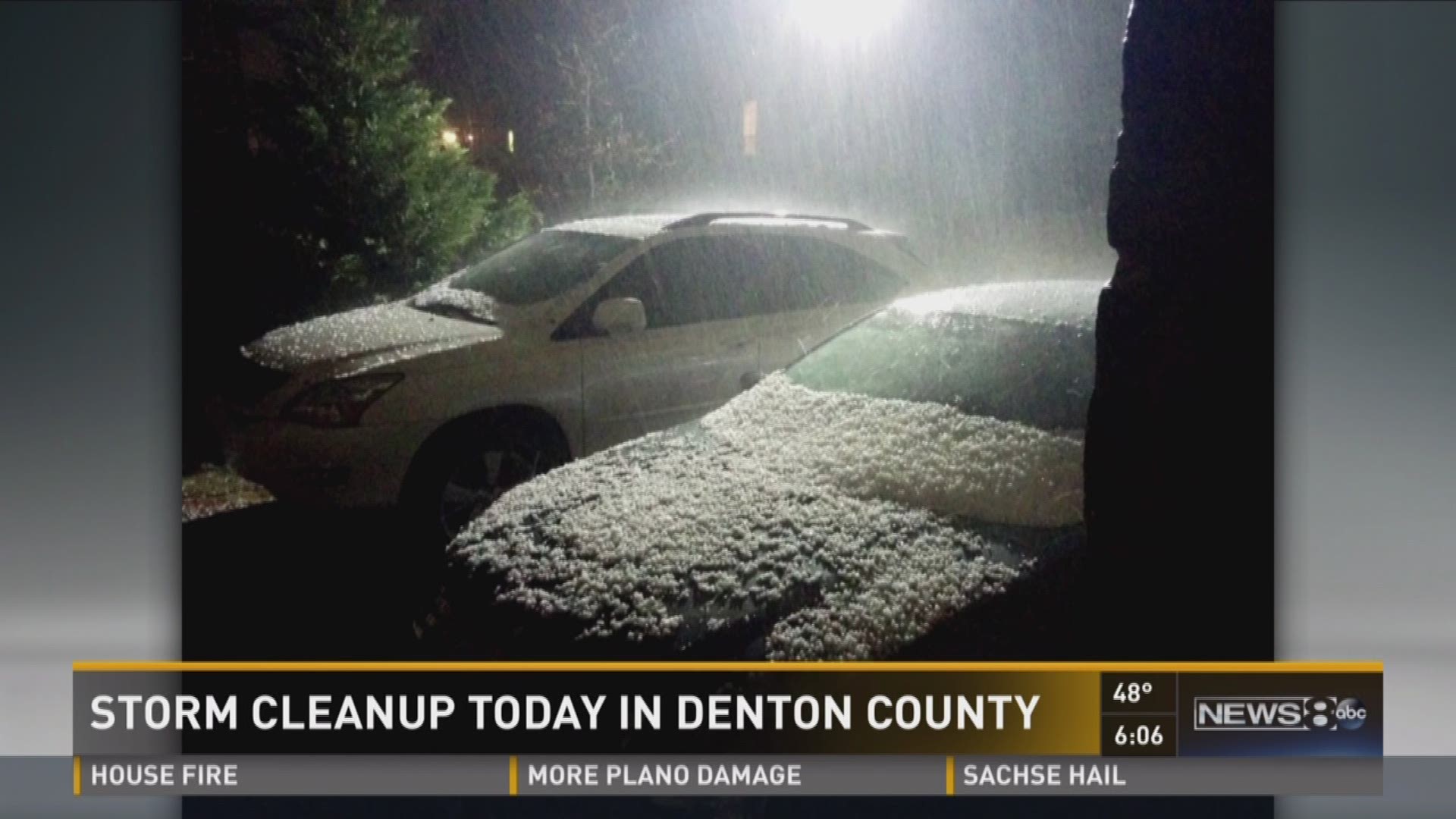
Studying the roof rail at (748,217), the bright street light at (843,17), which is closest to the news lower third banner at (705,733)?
the roof rail at (748,217)

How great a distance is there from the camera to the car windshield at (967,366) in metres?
3.35

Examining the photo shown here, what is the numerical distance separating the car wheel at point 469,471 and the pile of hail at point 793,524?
49 mm

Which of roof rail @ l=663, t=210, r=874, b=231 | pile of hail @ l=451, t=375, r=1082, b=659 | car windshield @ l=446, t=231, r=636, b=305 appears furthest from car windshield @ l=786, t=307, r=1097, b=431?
car windshield @ l=446, t=231, r=636, b=305

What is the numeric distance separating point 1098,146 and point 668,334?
1.25m

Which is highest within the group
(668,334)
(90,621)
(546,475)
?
(668,334)

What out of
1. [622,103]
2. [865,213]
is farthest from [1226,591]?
[622,103]

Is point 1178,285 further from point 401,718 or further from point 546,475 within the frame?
point 401,718

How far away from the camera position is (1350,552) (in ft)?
11.9

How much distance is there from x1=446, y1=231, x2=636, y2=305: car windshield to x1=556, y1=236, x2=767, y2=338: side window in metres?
0.08

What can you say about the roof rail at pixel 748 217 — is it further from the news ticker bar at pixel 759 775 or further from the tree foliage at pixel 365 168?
the news ticker bar at pixel 759 775

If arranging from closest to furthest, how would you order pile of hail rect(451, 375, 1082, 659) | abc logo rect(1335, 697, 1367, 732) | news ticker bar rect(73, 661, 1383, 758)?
pile of hail rect(451, 375, 1082, 659)
news ticker bar rect(73, 661, 1383, 758)
abc logo rect(1335, 697, 1367, 732)

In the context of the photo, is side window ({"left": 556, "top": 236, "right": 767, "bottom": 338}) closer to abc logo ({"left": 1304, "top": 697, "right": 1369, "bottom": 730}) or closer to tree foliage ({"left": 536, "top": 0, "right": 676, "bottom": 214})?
tree foliage ({"left": 536, "top": 0, "right": 676, "bottom": 214})

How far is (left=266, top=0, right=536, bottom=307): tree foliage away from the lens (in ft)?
11.5

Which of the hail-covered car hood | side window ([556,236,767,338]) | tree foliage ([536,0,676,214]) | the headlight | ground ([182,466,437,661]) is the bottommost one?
ground ([182,466,437,661])
